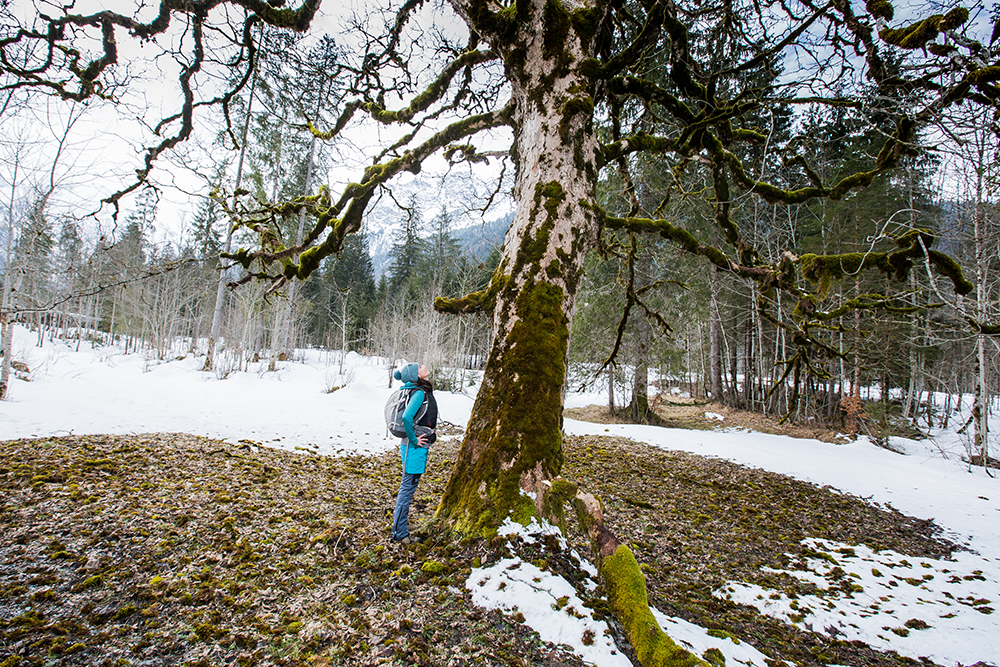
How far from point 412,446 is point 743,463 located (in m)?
6.33

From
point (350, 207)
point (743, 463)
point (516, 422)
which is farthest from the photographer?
point (743, 463)

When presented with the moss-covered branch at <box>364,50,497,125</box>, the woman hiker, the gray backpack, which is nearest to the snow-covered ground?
the woman hiker

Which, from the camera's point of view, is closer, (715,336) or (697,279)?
(697,279)

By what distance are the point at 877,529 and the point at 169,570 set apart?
660cm

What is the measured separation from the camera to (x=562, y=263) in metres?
2.95

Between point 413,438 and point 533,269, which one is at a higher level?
point 533,269

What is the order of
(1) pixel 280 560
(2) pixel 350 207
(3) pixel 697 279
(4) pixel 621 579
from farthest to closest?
1. (3) pixel 697 279
2. (2) pixel 350 207
3. (1) pixel 280 560
4. (4) pixel 621 579

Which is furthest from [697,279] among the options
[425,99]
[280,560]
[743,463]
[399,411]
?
[280,560]

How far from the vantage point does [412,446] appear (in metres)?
3.31

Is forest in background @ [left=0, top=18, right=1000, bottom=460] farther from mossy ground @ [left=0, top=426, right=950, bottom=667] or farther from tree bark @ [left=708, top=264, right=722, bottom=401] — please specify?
mossy ground @ [left=0, top=426, right=950, bottom=667]

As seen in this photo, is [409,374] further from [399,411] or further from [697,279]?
[697,279]

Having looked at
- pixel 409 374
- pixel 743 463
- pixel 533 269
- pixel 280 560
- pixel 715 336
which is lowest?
pixel 743 463

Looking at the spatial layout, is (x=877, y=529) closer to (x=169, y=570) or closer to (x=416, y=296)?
(x=169, y=570)

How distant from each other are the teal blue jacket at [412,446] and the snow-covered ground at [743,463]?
3.81 ft
